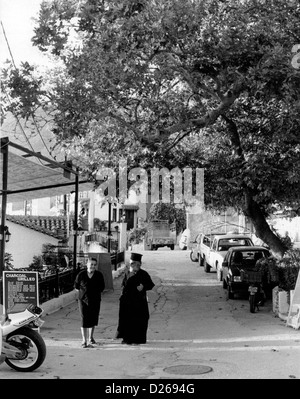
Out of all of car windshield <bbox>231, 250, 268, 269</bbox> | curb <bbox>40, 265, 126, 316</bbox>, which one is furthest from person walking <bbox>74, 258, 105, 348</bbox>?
car windshield <bbox>231, 250, 268, 269</bbox>

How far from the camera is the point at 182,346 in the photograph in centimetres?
1179

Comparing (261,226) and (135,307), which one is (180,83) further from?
(135,307)

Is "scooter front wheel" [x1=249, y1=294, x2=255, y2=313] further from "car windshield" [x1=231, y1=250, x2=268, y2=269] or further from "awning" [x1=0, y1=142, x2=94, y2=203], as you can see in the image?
"awning" [x1=0, y1=142, x2=94, y2=203]

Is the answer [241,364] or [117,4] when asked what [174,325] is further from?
[117,4]

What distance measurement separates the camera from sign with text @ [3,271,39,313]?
38.4 feet

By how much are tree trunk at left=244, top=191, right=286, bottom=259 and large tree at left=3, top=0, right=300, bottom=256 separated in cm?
5

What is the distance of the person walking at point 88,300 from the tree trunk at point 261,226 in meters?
8.30

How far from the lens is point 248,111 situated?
18.9 m
